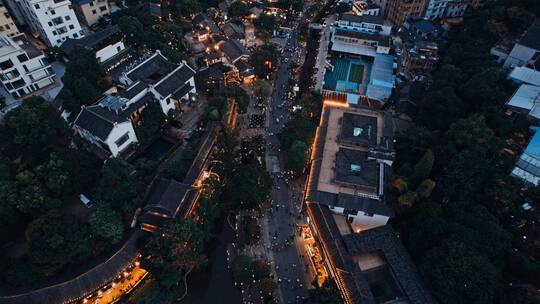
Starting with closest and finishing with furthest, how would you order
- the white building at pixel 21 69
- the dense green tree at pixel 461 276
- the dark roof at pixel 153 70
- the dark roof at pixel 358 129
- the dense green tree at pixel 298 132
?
the dense green tree at pixel 461 276
the dark roof at pixel 358 129
the white building at pixel 21 69
the dense green tree at pixel 298 132
the dark roof at pixel 153 70

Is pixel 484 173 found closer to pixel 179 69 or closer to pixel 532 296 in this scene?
pixel 532 296

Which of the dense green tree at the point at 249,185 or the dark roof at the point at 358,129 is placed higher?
the dark roof at the point at 358,129

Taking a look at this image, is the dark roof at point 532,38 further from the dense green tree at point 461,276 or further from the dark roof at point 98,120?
the dark roof at point 98,120

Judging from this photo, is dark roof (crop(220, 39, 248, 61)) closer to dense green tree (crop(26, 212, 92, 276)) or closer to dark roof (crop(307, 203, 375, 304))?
dark roof (crop(307, 203, 375, 304))

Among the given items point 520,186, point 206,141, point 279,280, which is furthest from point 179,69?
point 520,186

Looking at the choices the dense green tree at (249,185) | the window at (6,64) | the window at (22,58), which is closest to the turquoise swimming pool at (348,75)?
the dense green tree at (249,185)

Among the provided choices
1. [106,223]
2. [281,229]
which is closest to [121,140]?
[106,223]

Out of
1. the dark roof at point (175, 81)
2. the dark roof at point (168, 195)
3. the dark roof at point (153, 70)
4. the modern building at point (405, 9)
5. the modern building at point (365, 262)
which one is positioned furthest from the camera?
the modern building at point (405, 9)
